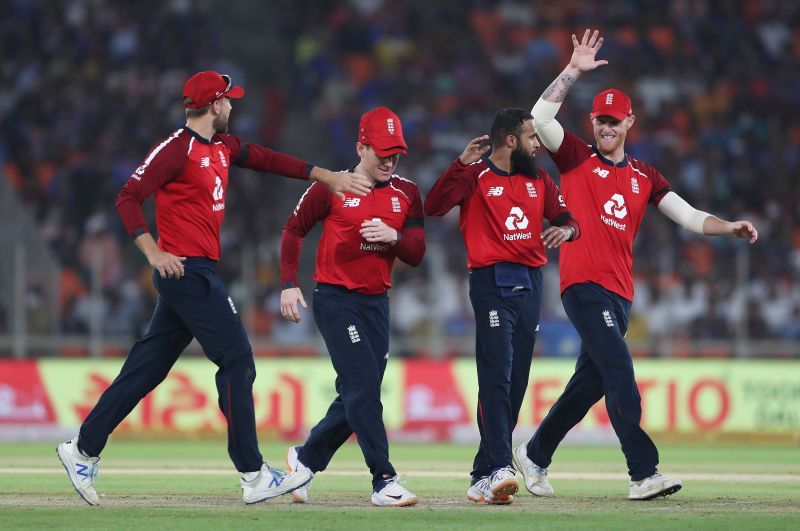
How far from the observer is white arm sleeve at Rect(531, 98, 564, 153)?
10.5 m

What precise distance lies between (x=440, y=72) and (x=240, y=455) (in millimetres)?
18411

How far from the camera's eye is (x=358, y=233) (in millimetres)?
9969

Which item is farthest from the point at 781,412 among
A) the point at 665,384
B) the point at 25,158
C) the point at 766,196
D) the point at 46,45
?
the point at 46,45

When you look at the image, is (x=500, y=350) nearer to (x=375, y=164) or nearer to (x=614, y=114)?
(x=375, y=164)

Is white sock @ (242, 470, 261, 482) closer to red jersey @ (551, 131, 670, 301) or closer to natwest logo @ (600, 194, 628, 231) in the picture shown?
red jersey @ (551, 131, 670, 301)

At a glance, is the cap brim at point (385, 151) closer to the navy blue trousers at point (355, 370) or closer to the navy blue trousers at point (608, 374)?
the navy blue trousers at point (355, 370)

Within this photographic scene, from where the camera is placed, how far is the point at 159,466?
14.2 metres

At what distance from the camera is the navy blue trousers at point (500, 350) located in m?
10.0

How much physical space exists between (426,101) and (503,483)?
685 inches

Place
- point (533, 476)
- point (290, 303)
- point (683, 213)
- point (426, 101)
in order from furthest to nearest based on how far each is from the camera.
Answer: point (426, 101)
point (683, 213)
point (533, 476)
point (290, 303)

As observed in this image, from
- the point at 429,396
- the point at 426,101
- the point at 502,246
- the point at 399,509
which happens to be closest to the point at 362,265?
the point at 502,246

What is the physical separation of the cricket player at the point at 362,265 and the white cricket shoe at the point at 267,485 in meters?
0.21

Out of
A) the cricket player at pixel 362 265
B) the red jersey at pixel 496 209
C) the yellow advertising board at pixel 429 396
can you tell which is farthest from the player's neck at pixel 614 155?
the yellow advertising board at pixel 429 396

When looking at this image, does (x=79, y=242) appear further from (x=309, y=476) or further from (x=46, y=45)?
(x=309, y=476)
